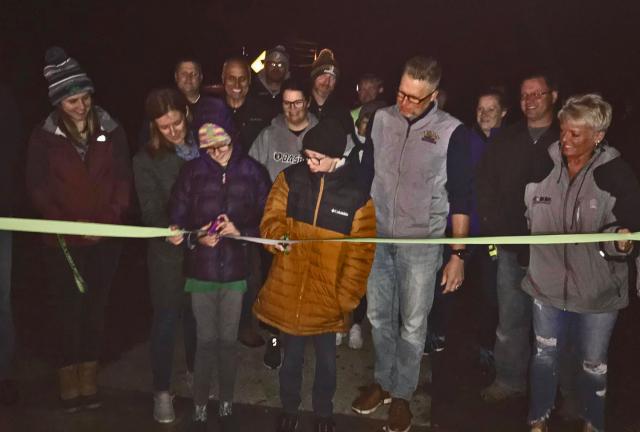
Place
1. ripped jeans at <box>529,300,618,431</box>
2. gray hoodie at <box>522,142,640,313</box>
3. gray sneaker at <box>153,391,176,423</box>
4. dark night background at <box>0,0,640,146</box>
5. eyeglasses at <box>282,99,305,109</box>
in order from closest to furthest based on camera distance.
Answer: gray hoodie at <box>522,142,640,313</box> → ripped jeans at <box>529,300,618,431</box> → gray sneaker at <box>153,391,176,423</box> → eyeglasses at <box>282,99,305,109</box> → dark night background at <box>0,0,640,146</box>

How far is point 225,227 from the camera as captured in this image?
137 inches

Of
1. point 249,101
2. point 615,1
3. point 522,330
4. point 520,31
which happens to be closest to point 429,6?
point 520,31

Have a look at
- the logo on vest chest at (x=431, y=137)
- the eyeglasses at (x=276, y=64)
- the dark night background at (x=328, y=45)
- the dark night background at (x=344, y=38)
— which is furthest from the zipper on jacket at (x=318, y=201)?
the dark night background at (x=344, y=38)

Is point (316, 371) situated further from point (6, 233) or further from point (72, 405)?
point (6, 233)

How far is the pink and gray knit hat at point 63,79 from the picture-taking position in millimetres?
3695

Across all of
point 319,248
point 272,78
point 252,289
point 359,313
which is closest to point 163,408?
point 252,289

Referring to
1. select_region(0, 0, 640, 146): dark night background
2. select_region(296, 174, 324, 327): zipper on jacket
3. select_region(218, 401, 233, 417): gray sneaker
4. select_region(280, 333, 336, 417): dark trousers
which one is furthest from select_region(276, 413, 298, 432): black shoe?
select_region(0, 0, 640, 146): dark night background

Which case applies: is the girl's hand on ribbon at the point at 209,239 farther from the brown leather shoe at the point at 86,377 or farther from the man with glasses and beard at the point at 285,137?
the brown leather shoe at the point at 86,377

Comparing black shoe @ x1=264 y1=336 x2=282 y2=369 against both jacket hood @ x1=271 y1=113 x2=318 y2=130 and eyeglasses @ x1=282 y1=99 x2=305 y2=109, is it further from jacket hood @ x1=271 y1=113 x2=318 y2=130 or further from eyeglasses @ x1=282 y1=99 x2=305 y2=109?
eyeglasses @ x1=282 y1=99 x2=305 y2=109

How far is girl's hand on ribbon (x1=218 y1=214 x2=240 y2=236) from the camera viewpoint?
3475mm

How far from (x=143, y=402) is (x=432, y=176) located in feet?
8.03

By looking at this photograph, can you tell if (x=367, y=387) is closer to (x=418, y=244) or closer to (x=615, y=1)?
(x=418, y=244)

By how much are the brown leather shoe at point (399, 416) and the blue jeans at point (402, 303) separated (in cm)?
4

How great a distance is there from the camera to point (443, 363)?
4824mm
